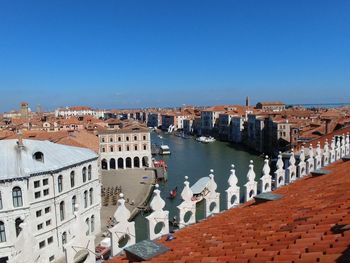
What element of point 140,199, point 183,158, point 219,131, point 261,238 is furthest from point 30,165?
point 219,131

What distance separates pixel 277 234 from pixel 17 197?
1819 cm

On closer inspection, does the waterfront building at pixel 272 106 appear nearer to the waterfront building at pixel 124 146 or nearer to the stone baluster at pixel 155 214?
the waterfront building at pixel 124 146

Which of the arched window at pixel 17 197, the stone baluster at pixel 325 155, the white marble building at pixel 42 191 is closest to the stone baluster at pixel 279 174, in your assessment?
the stone baluster at pixel 325 155

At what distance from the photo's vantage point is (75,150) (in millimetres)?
24453

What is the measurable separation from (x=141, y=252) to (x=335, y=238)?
7.74 ft

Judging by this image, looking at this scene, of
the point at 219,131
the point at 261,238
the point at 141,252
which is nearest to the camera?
the point at 261,238

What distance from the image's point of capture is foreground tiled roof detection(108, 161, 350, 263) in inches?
126

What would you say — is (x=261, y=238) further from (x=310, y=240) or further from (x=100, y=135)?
(x=100, y=135)

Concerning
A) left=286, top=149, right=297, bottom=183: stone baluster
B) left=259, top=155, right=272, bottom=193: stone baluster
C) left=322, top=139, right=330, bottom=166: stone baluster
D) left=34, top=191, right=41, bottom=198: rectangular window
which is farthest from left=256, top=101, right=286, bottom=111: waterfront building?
left=259, top=155, right=272, bottom=193: stone baluster

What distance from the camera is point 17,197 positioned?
18984 millimetres

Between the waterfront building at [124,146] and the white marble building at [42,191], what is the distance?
961 inches

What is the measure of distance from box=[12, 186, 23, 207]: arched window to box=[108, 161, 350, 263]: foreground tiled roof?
16.0 m

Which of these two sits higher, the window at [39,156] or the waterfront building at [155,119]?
the window at [39,156]

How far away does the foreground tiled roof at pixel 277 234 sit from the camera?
10.5 feet
